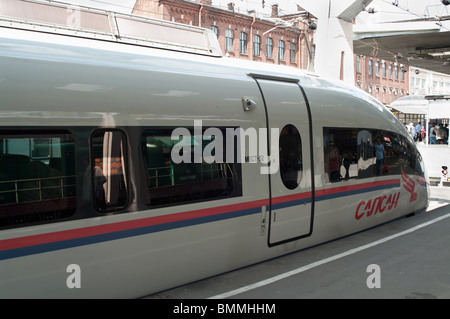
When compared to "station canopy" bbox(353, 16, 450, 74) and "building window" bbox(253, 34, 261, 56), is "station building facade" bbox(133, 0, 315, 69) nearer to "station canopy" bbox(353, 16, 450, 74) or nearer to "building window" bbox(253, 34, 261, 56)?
"building window" bbox(253, 34, 261, 56)

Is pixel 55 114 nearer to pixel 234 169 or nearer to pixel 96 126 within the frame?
pixel 96 126

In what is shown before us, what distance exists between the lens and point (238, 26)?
45594 mm

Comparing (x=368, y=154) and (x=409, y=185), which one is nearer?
(x=368, y=154)

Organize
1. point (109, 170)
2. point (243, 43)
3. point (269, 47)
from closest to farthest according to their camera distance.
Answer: point (109, 170) → point (243, 43) → point (269, 47)

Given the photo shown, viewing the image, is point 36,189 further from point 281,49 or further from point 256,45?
point 281,49

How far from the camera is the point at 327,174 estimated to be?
25.6 feet

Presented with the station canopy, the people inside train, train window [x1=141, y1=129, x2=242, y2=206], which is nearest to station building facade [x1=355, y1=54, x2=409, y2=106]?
the station canopy

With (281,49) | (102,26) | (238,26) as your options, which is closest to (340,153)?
(102,26)

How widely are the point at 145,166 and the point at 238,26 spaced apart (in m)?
42.1

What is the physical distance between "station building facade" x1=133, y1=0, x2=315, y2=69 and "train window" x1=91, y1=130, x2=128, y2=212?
117ft

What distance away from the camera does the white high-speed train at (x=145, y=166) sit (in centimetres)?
449

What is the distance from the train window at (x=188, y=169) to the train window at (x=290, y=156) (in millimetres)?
914
